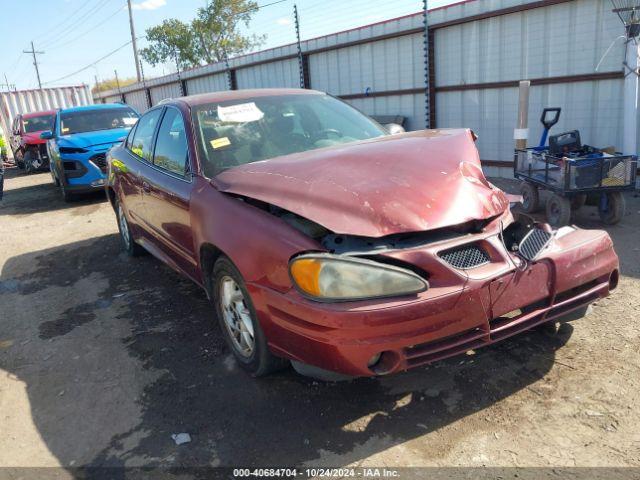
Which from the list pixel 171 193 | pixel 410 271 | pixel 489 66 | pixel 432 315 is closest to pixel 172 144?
pixel 171 193

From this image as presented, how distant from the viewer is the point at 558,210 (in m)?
5.72

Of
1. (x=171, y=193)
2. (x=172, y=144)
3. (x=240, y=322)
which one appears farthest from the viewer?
(x=172, y=144)

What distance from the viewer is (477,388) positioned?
2.84m

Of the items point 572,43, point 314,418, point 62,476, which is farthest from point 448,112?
point 62,476

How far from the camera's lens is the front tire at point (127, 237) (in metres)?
5.76

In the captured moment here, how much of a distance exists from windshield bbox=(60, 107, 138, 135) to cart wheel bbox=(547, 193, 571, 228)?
25.3 feet

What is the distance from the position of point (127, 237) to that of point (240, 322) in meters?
3.26

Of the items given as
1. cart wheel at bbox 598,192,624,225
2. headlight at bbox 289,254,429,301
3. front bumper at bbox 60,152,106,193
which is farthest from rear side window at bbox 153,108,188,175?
front bumper at bbox 60,152,106,193

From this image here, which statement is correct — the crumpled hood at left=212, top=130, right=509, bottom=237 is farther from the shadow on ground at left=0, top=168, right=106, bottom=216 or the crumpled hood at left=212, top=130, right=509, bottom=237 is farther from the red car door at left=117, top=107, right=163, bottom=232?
the shadow on ground at left=0, top=168, right=106, bottom=216

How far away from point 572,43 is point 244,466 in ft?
24.7

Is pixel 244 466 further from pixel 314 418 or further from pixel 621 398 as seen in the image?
pixel 621 398

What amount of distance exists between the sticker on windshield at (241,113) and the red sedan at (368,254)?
0.56ft

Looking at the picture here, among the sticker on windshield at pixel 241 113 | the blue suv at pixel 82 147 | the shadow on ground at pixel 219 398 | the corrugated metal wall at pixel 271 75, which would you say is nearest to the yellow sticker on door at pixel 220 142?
the sticker on windshield at pixel 241 113

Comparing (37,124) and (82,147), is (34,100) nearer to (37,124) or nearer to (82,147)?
(37,124)
